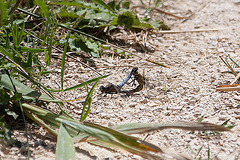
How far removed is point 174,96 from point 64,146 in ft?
3.31

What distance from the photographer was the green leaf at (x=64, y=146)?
4.49 feet

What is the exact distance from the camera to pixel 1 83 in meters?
1.66

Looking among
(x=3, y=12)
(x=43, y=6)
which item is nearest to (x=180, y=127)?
(x=43, y=6)

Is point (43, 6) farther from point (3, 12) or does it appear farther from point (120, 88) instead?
point (120, 88)

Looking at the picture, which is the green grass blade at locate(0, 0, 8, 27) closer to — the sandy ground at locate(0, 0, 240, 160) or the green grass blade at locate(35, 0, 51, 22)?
the green grass blade at locate(35, 0, 51, 22)

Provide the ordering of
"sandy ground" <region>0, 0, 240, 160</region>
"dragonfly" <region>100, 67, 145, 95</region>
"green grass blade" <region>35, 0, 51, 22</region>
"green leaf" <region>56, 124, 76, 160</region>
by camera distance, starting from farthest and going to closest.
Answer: "dragonfly" <region>100, 67, 145, 95</region>
"sandy ground" <region>0, 0, 240, 160</region>
"green grass blade" <region>35, 0, 51, 22</region>
"green leaf" <region>56, 124, 76, 160</region>

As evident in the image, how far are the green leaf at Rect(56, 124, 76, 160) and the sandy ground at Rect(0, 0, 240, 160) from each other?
0.10 metres

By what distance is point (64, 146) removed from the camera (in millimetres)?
1430

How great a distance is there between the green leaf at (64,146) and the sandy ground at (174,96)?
0.33ft

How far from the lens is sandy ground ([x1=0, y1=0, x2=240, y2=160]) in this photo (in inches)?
63.9

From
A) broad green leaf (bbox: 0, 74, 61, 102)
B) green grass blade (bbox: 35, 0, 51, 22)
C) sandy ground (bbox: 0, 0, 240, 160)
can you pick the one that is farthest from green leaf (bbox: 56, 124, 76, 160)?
green grass blade (bbox: 35, 0, 51, 22)

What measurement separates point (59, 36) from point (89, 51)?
0.38m

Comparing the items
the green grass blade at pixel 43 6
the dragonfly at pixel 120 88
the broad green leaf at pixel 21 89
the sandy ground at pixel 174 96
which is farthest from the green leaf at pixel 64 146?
the dragonfly at pixel 120 88

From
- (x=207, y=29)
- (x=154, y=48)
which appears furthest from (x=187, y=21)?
(x=154, y=48)
